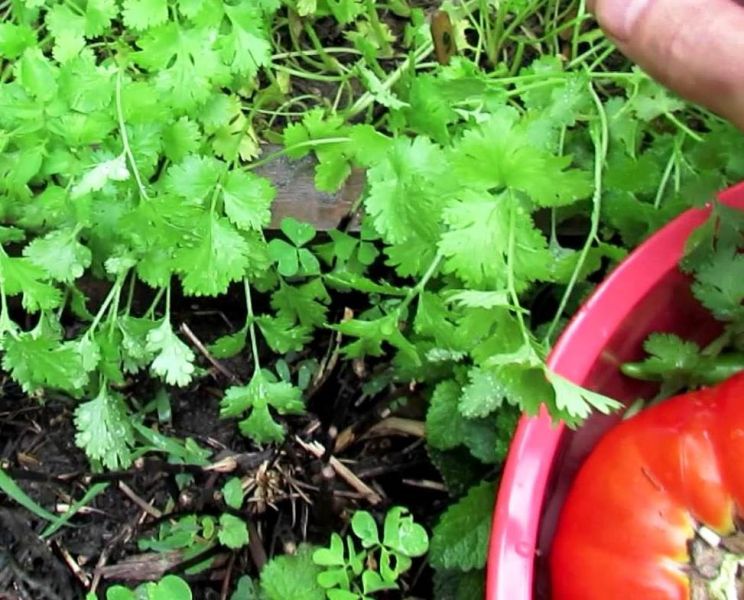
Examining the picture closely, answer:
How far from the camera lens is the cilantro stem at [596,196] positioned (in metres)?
1.09

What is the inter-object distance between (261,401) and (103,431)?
0.18m

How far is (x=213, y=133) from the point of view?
128 centimetres

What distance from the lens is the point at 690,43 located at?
0.81m

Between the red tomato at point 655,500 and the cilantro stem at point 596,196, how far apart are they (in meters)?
0.16

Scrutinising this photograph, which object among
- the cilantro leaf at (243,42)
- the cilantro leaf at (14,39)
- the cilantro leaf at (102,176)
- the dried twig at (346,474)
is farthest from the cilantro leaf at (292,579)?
the cilantro leaf at (14,39)

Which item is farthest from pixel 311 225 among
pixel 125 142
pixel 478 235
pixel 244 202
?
pixel 478 235

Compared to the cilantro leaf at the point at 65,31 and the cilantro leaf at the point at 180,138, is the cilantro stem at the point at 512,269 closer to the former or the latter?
the cilantro leaf at the point at 180,138

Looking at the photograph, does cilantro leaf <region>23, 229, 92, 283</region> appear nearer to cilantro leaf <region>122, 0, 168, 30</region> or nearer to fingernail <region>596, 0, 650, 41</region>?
cilantro leaf <region>122, 0, 168, 30</region>

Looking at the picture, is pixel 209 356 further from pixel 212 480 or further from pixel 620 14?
pixel 620 14

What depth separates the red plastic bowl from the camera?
3.06 feet

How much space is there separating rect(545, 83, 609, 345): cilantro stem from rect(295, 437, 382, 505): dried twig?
0.93 feet

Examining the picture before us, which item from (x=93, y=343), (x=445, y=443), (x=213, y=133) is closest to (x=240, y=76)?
(x=213, y=133)

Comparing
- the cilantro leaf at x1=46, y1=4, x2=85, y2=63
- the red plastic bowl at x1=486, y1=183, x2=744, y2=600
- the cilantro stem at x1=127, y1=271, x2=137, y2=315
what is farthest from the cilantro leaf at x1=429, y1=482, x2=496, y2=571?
the cilantro leaf at x1=46, y1=4, x2=85, y2=63

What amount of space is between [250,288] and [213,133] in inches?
7.5
